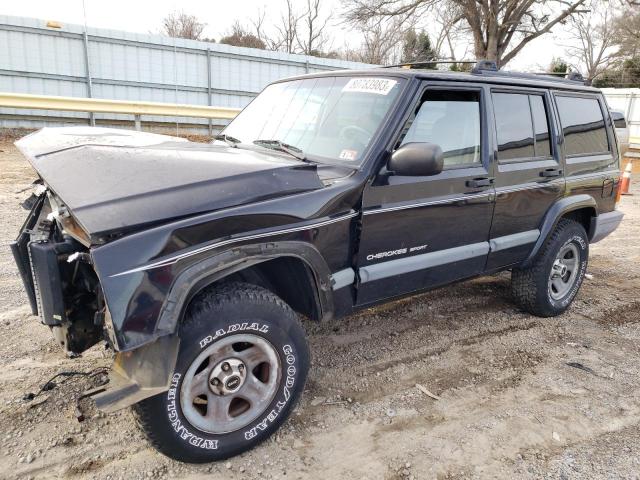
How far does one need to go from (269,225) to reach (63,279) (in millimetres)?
1035

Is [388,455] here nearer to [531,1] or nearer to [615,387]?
[615,387]

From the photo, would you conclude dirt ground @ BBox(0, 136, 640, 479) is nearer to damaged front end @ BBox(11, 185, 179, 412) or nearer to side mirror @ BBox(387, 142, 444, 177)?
damaged front end @ BBox(11, 185, 179, 412)

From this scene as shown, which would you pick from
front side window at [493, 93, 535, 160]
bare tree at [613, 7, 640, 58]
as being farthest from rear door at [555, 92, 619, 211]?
bare tree at [613, 7, 640, 58]

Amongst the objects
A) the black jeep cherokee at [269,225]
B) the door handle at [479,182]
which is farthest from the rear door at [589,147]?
the door handle at [479,182]

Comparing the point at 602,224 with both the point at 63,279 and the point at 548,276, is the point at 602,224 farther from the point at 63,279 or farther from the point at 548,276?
the point at 63,279

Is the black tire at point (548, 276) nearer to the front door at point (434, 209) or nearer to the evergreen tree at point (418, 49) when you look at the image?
the front door at point (434, 209)

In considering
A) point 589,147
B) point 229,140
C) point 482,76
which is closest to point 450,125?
point 482,76

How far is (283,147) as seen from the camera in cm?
336

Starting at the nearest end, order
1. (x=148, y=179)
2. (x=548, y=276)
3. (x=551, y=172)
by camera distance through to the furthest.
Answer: (x=148, y=179)
(x=551, y=172)
(x=548, y=276)

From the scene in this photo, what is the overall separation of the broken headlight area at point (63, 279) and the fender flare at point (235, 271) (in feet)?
1.27

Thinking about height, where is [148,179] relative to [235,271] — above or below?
above

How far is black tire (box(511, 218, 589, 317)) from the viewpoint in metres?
4.35

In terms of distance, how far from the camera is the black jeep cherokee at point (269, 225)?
2.21m

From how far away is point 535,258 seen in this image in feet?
14.3
